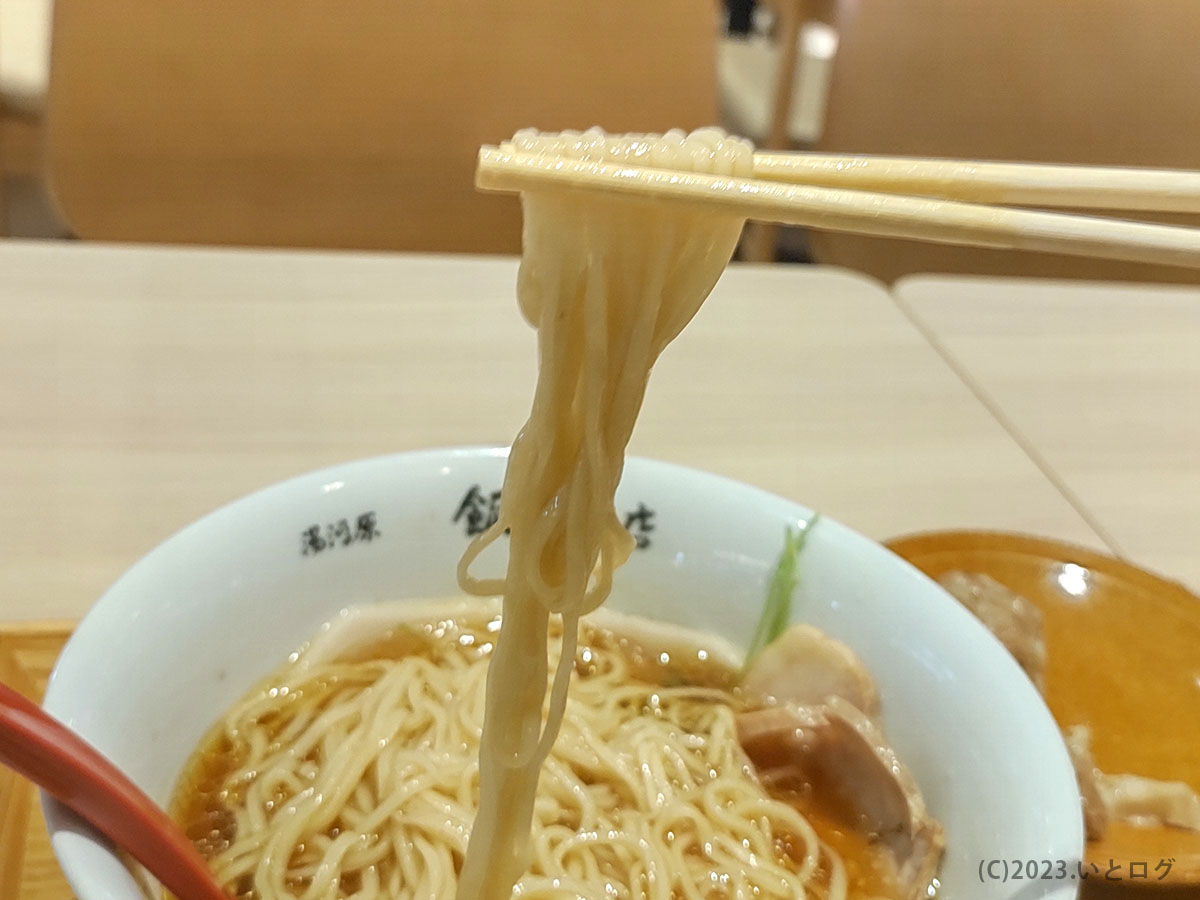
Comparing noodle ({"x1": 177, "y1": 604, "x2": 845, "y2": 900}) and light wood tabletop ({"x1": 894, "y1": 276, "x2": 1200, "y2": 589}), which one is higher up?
light wood tabletop ({"x1": 894, "y1": 276, "x2": 1200, "y2": 589})

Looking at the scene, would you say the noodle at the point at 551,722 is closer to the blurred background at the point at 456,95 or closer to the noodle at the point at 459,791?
the noodle at the point at 459,791

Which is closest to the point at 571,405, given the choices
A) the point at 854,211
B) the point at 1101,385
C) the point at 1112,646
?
the point at 854,211

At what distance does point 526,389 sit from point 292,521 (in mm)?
606

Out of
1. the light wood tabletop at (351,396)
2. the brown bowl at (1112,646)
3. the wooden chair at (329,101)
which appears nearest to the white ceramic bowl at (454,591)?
the brown bowl at (1112,646)

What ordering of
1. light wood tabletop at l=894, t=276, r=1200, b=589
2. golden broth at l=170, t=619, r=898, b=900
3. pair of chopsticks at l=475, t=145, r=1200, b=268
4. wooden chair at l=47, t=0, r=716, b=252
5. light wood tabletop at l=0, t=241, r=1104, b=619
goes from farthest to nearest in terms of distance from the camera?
wooden chair at l=47, t=0, r=716, b=252, light wood tabletop at l=894, t=276, r=1200, b=589, light wood tabletop at l=0, t=241, r=1104, b=619, golden broth at l=170, t=619, r=898, b=900, pair of chopsticks at l=475, t=145, r=1200, b=268

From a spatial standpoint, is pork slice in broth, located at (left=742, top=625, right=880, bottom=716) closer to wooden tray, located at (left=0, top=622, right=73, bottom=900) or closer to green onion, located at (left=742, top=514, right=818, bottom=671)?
green onion, located at (left=742, top=514, right=818, bottom=671)

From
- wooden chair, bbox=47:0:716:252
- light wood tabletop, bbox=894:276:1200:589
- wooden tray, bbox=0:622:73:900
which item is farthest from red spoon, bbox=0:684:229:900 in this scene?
wooden chair, bbox=47:0:716:252

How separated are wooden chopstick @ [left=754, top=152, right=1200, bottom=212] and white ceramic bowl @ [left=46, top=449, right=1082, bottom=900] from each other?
33cm

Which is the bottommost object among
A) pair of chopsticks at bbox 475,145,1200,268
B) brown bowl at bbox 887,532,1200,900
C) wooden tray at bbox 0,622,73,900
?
wooden tray at bbox 0,622,73,900

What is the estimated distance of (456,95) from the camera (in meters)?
1.92

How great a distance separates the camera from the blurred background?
5.93 ft

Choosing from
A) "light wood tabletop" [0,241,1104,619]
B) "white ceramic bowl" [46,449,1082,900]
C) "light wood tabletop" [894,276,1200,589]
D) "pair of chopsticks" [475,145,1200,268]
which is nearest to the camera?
"pair of chopsticks" [475,145,1200,268]

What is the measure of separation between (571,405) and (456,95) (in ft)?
4.78

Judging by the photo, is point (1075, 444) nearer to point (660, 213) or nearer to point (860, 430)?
point (860, 430)
